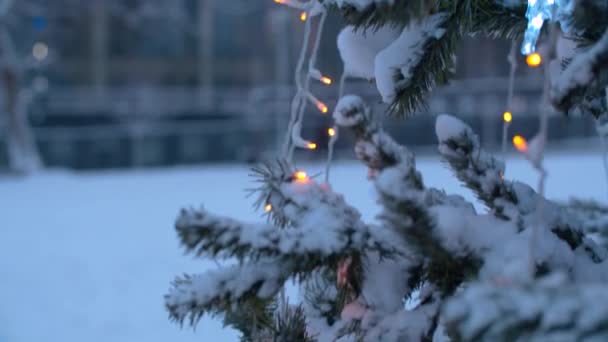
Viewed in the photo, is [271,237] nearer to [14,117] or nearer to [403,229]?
[403,229]

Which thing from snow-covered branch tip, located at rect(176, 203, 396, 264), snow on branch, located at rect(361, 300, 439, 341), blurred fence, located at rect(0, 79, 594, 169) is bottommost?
blurred fence, located at rect(0, 79, 594, 169)

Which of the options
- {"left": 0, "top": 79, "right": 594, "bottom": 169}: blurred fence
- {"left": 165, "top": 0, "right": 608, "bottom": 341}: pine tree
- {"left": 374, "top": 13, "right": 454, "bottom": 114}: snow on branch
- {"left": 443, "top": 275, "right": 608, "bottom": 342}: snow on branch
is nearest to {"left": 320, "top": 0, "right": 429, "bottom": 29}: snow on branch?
{"left": 165, "top": 0, "right": 608, "bottom": 341}: pine tree

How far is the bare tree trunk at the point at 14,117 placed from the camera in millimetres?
15359

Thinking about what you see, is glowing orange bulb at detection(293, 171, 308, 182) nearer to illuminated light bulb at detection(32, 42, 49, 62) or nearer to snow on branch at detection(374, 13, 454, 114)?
snow on branch at detection(374, 13, 454, 114)

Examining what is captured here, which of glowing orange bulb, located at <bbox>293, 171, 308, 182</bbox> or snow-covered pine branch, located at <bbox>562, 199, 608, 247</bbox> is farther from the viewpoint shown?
snow-covered pine branch, located at <bbox>562, 199, 608, 247</bbox>

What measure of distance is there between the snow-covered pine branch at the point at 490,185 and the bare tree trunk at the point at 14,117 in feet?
49.5

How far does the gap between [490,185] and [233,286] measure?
0.34 meters

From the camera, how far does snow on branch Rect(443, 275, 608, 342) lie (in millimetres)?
560

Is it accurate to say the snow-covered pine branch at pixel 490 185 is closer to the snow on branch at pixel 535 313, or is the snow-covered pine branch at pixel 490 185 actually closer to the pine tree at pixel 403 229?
the pine tree at pixel 403 229

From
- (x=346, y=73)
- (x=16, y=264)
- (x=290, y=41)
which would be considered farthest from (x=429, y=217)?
(x=290, y=41)

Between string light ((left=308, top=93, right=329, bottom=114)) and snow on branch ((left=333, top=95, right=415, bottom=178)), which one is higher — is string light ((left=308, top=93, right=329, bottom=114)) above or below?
below

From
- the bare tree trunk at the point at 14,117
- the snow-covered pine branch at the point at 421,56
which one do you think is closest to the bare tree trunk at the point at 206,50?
the bare tree trunk at the point at 14,117

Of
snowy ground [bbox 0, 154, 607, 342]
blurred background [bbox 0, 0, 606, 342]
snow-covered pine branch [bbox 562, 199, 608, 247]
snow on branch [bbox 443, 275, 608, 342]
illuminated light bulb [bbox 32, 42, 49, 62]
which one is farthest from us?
illuminated light bulb [bbox 32, 42, 49, 62]

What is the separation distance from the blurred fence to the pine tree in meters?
14.6
